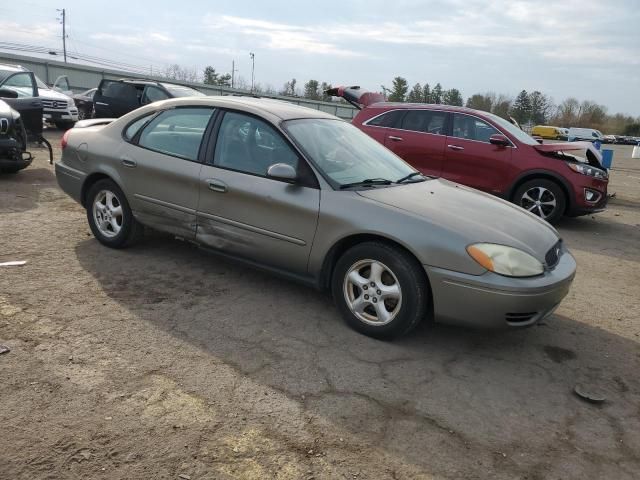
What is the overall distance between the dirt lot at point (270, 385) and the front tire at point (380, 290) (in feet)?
0.50

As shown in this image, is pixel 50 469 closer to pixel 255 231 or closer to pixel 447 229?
pixel 255 231

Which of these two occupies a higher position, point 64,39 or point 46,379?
point 64,39

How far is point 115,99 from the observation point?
14383mm

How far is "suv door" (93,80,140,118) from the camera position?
14.2 metres

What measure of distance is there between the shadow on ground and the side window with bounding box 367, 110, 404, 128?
5220 mm

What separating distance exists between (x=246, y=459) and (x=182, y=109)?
327 centimetres

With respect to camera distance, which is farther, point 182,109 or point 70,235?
point 70,235

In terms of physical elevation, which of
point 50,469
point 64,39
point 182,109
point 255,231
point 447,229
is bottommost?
point 50,469

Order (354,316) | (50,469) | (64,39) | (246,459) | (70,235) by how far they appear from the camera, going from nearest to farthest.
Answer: (50,469) → (246,459) → (354,316) → (70,235) → (64,39)

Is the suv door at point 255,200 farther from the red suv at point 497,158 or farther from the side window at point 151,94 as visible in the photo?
the side window at point 151,94

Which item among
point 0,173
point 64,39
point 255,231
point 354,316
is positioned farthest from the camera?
point 64,39

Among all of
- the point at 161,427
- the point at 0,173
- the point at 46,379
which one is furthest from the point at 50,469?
the point at 0,173

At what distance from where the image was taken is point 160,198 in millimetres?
4664

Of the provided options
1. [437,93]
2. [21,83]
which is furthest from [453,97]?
[21,83]
